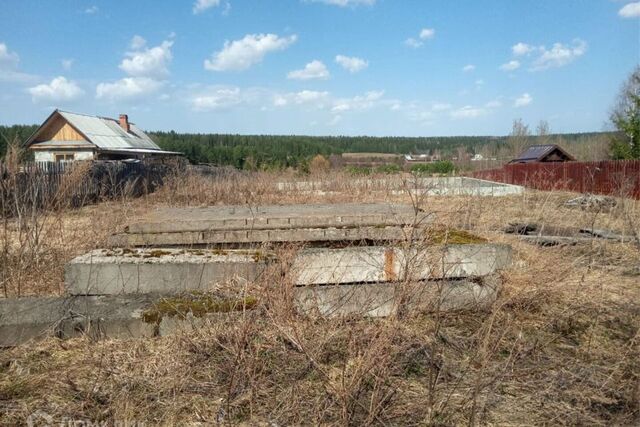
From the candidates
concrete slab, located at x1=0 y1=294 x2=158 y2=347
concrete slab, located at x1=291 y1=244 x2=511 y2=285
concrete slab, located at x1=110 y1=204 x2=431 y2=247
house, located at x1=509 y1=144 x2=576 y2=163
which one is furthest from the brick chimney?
concrete slab, located at x1=291 y1=244 x2=511 y2=285

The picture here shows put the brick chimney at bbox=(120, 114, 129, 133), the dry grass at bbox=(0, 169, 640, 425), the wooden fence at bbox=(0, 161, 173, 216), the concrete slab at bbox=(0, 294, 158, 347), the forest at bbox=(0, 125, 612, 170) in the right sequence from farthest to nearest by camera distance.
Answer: the brick chimney at bbox=(120, 114, 129, 133) < the forest at bbox=(0, 125, 612, 170) < the wooden fence at bbox=(0, 161, 173, 216) < the concrete slab at bbox=(0, 294, 158, 347) < the dry grass at bbox=(0, 169, 640, 425)

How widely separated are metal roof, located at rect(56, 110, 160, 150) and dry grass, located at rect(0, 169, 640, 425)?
3265 centimetres

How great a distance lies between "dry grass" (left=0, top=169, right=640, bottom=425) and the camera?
214 cm

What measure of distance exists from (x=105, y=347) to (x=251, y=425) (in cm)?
138

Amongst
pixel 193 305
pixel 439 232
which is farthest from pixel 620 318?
pixel 193 305

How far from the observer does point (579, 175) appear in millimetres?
18312

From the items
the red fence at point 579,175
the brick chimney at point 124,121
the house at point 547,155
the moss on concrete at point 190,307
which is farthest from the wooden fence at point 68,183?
the house at point 547,155

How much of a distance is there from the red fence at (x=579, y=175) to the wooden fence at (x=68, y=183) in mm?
12615

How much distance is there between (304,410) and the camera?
7.14ft

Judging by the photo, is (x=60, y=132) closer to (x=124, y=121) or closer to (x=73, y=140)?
(x=73, y=140)

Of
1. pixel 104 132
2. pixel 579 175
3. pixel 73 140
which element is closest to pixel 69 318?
pixel 579 175

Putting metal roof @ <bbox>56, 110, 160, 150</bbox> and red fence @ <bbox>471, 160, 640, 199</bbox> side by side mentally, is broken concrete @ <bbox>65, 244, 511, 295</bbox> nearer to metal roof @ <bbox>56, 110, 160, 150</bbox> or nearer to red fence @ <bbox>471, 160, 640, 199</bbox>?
red fence @ <bbox>471, 160, 640, 199</bbox>

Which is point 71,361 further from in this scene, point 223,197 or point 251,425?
point 223,197

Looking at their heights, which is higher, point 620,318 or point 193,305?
point 193,305
